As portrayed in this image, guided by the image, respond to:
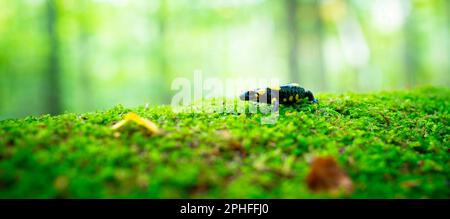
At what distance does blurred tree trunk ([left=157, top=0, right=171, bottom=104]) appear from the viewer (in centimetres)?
2059

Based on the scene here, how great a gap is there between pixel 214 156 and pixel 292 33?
16240mm

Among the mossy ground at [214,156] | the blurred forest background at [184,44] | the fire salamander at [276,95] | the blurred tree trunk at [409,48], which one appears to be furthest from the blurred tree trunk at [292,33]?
the mossy ground at [214,156]

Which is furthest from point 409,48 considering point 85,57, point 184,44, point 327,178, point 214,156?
point 85,57

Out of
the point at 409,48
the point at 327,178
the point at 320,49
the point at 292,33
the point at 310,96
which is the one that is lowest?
the point at 327,178

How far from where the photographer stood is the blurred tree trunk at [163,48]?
20594 mm

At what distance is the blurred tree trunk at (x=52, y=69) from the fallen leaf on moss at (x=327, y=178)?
48.8 feet

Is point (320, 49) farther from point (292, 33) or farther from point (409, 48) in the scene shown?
point (409, 48)

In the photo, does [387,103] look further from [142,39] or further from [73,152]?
[142,39]

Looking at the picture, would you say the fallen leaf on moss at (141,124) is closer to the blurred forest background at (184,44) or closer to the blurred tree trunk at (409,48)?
the blurred forest background at (184,44)

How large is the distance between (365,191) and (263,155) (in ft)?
2.60

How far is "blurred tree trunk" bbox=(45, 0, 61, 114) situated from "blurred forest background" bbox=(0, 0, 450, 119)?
49mm

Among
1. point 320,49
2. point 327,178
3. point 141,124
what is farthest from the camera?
point 320,49

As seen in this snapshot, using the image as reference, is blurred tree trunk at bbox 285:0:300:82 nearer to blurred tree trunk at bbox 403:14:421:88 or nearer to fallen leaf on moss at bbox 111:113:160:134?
blurred tree trunk at bbox 403:14:421:88

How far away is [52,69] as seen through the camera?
14148mm
